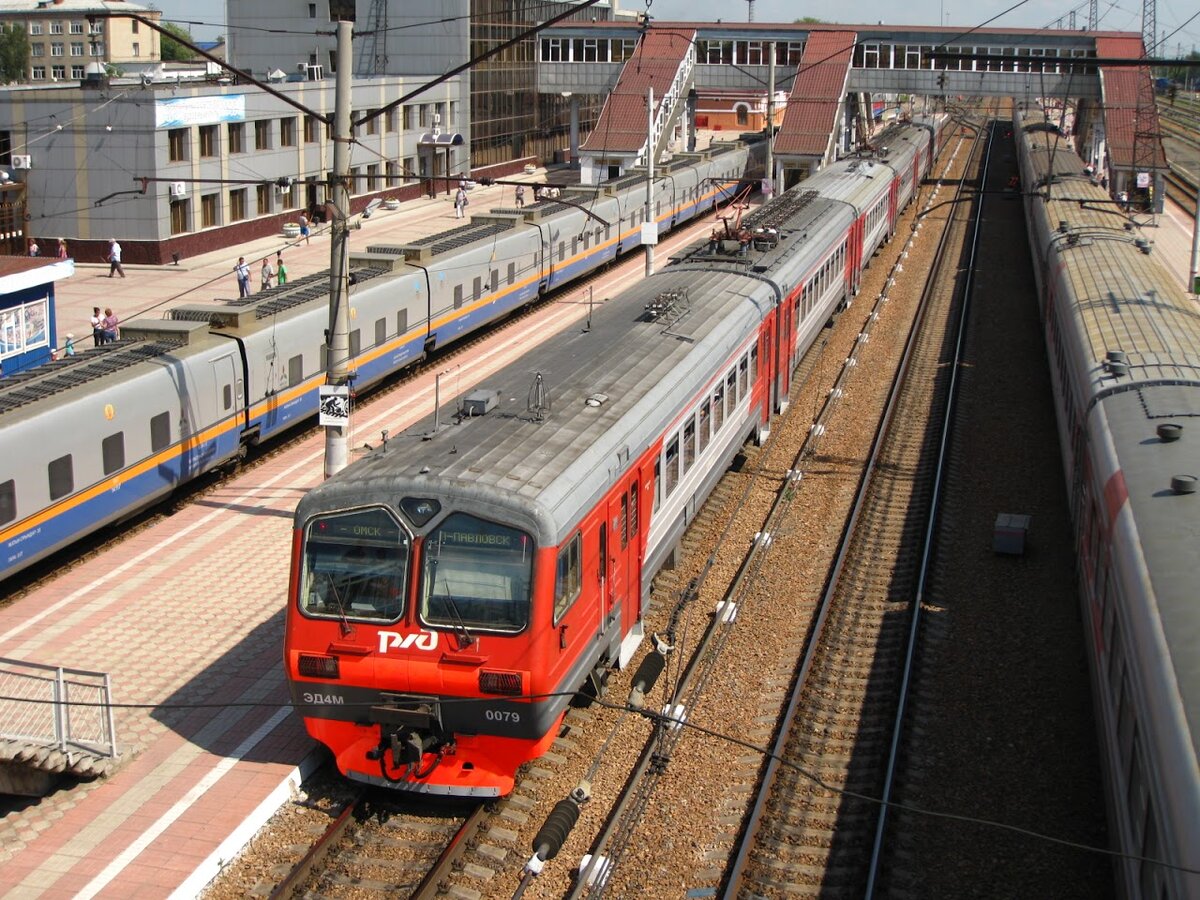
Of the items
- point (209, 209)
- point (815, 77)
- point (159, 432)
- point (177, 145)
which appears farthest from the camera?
point (815, 77)

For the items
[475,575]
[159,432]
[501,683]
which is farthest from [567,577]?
[159,432]

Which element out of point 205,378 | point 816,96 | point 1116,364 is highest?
point 816,96

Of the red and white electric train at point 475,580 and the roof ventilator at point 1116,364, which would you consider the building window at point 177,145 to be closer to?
the red and white electric train at point 475,580

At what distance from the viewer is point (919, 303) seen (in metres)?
35.7

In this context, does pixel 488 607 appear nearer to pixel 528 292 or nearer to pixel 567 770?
pixel 567 770

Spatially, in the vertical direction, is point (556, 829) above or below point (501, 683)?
below

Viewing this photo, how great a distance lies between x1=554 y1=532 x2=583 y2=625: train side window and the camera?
35.2 ft

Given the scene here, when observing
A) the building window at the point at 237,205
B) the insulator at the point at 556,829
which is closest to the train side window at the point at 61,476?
the insulator at the point at 556,829

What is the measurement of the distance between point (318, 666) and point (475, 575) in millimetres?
1544

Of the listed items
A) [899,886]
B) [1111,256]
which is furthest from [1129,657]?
[1111,256]

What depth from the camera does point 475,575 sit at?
415 inches

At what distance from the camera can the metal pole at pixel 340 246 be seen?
15962 mm

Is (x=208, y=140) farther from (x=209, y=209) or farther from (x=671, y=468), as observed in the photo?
(x=671, y=468)

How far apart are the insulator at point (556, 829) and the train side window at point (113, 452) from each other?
30.5 feet
